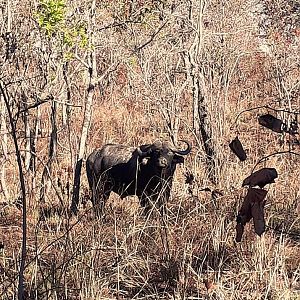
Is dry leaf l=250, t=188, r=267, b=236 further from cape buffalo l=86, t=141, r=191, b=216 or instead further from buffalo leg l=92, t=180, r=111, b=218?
cape buffalo l=86, t=141, r=191, b=216

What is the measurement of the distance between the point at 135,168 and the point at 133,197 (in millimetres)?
335

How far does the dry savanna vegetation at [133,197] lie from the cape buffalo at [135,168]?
6.4 inches

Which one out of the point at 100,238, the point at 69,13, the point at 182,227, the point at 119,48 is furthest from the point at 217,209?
the point at 119,48

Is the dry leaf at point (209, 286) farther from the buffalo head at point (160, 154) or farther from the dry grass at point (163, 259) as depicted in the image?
the buffalo head at point (160, 154)

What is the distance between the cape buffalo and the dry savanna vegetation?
0.53 feet

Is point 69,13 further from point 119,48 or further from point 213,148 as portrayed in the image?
point 213,148

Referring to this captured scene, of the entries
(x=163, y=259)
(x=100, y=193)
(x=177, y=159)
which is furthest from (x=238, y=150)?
(x=177, y=159)

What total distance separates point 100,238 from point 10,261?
681 millimetres

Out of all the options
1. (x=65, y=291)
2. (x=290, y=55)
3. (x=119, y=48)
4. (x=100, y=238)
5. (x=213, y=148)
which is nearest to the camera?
(x=65, y=291)

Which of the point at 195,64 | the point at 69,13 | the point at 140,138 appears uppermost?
the point at 69,13

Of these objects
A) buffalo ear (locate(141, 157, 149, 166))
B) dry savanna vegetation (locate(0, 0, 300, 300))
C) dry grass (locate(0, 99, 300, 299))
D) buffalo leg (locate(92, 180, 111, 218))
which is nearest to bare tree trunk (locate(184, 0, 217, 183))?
dry savanna vegetation (locate(0, 0, 300, 300))

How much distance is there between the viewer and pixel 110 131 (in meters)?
13.9

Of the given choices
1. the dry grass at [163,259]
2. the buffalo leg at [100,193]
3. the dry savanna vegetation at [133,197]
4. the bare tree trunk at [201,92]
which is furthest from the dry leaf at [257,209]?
the bare tree trunk at [201,92]

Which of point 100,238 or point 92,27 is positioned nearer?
point 100,238
